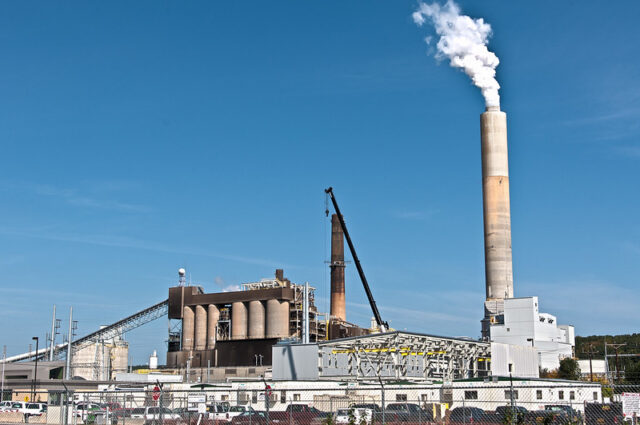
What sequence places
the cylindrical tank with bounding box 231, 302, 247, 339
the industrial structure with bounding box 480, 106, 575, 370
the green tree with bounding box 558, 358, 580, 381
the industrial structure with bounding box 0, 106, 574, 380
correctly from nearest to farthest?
1. the industrial structure with bounding box 0, 106, 574, 380
2. the green tree with bounding box 558, 358, 580, 381
3. the industrial structure with bounding box 480, 106, 575, 370
4. the cylindrical tank with bounding box 231, 302, 247, 339

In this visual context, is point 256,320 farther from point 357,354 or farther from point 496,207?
point 357,354

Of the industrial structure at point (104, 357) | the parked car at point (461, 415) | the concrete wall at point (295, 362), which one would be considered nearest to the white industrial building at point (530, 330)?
the concrete wall at point (295, 362)

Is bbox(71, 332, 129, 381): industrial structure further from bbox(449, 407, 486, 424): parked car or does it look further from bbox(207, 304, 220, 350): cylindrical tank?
bbox(449, 407, 486, 424): parked car

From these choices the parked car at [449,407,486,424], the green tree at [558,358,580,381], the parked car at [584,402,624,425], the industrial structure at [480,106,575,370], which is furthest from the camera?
the industrial structure at [480,106,575,370]

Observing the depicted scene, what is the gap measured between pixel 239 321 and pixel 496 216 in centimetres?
3956

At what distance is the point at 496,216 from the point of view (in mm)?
94062

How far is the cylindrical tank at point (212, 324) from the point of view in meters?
107

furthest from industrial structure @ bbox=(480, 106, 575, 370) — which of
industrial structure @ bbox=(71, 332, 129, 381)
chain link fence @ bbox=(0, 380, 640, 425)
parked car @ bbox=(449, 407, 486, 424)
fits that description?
industrial structure @ bbox=(71, 332, 129, 381)

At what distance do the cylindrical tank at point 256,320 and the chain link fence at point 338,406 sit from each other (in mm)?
52887

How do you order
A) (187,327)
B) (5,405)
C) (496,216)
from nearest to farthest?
(5,405) → (496,216) → (187,327)

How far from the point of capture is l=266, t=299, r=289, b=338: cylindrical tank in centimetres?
10081

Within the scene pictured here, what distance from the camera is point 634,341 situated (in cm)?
15888

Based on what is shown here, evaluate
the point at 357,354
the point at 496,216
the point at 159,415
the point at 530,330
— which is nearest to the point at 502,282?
the point at 530,330

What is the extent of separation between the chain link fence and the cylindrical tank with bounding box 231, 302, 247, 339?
181 ft
